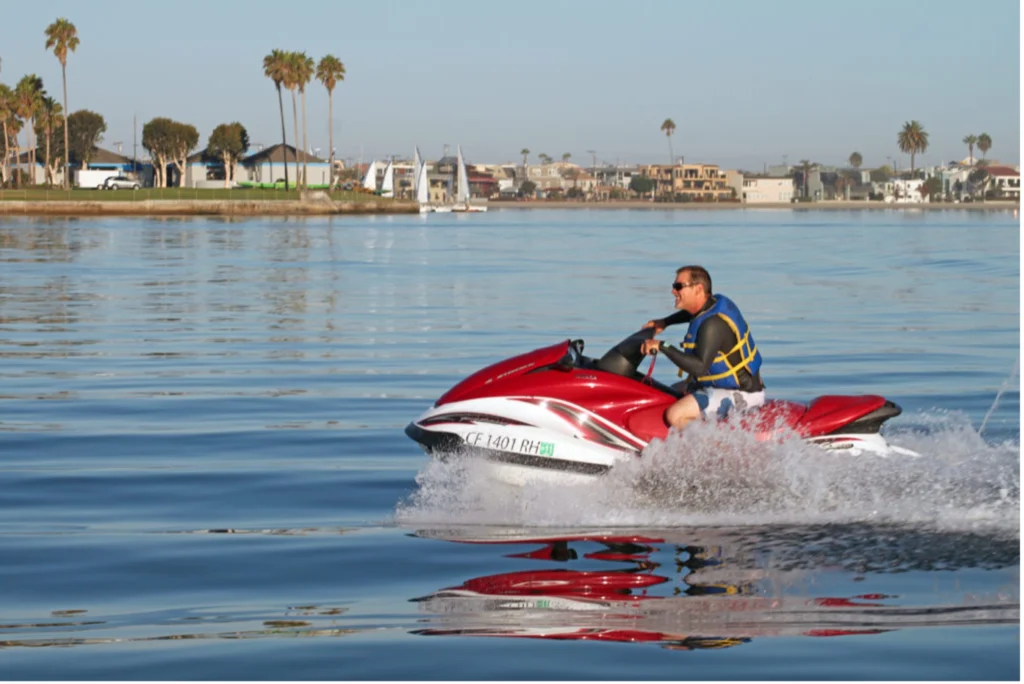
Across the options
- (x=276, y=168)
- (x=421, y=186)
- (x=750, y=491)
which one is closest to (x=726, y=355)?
(x=750, y=491)

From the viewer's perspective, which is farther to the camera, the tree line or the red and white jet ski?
the tree line

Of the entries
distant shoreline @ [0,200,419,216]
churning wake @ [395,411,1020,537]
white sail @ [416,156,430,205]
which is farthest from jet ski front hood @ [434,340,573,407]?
white sail @ [416,156,430,205]

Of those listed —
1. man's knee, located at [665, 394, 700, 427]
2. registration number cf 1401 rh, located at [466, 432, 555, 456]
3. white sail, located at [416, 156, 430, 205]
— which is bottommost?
registration number cf 1401 rh, located at [466, 432, 555, 456]

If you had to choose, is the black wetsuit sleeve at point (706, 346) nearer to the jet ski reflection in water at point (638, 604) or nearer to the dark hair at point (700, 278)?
the dark hair at point (700, 278)

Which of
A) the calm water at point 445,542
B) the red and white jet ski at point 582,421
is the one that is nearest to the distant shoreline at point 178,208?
the calm water at point 445,542

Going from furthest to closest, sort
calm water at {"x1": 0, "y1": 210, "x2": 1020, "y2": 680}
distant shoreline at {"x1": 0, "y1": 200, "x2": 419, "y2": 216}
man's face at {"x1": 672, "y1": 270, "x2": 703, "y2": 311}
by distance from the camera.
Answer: distant shoreline at {"x1": 0, "y1": 200, "x2": 419, "y2": 216}
man's face at {"x1": 672, "y1": 270, "x2": 703, "y2": 311}
calm water at {"x1": 0, "y1": 210, "x2": 1020, "y2": 680}

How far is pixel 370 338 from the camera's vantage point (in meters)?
21.7

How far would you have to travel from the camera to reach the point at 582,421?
8570mm

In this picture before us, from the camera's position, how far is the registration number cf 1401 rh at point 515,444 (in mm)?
8562

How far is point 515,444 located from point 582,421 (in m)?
0.44

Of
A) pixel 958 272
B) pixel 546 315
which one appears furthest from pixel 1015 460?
pixel 958 272

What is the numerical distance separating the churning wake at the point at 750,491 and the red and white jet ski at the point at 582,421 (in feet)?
0.30

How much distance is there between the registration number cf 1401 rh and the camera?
28.1ft

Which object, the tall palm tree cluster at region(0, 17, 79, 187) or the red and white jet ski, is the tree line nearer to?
the tall palm tree cluster at region(0, 17, 79, 187)
